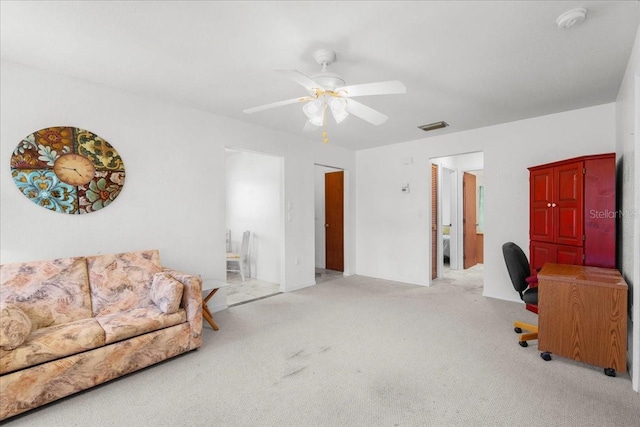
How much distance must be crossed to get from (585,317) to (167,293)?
3277mm

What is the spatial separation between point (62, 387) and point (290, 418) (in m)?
1.47

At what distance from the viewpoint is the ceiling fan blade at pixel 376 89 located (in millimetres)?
2004

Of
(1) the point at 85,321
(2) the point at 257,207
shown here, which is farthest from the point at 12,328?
(2) the point at 257,207

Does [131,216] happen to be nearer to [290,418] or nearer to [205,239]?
[205,239]

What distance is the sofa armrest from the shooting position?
261 cm

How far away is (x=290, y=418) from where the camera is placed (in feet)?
6.00

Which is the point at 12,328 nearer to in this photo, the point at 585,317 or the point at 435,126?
the point at 585,317

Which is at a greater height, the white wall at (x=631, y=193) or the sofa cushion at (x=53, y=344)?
the white wall at (x=631, y=193)

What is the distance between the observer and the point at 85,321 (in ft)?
7.69

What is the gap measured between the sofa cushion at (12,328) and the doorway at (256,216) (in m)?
2.77

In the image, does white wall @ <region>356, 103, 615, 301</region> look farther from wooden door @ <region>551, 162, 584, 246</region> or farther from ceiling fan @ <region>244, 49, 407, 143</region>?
ceiling fan @ <region>244, 49, 407, 143</region>

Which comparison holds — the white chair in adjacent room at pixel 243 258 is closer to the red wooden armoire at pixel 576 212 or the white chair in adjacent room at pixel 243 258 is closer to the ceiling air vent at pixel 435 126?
the ceiling air vent at pixel 435 126

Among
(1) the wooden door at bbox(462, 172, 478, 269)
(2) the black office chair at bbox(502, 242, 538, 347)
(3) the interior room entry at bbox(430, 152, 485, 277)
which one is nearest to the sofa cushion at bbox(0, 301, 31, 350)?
(2) the black office chair at bbox(502, 242, 538, 347)

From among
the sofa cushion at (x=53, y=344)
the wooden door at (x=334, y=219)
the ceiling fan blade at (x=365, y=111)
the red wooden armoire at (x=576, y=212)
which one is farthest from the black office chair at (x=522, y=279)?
the sofa cushion at (x=53, y=344)
